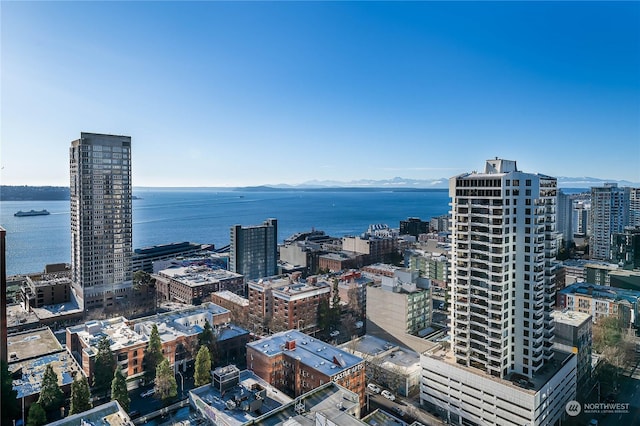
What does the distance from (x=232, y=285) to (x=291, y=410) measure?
24.2 meters

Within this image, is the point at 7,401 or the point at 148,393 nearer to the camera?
the point at 7,401

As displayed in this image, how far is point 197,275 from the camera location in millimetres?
36750

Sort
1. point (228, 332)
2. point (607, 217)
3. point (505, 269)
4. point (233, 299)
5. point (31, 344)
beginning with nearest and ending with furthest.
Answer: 1. point (505, 269)
2. point (31, 344)
3. point (228, 332)
4. point (233, 299)
5. point (607, 217)

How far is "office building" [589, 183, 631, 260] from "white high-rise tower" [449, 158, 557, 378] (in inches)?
1543

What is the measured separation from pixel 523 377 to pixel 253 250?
30.0 m

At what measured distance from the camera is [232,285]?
118 feet

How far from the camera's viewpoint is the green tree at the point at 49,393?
16750mm

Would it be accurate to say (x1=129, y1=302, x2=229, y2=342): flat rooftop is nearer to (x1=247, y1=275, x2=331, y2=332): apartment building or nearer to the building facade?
(x1=247, y1=275, x2=331, y2=332): apartment building

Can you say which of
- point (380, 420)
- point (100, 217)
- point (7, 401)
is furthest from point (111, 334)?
point (380, 420)

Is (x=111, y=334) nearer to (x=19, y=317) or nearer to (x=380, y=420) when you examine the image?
(x=19, y=317)

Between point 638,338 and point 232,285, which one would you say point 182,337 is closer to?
point 232,285

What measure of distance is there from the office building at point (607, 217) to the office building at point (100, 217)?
5239 centimetres

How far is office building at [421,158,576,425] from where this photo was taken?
1606 cm

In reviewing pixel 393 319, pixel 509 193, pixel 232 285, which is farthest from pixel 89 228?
pixel 509 193
